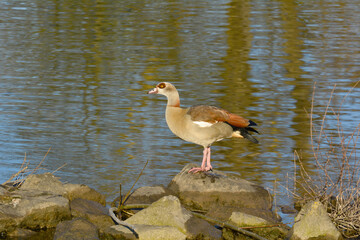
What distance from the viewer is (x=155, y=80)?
17.8 m

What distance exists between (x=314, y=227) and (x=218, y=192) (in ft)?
5.27

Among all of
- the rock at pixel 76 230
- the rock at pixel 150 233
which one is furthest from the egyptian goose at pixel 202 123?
the rock at pixel 76 230

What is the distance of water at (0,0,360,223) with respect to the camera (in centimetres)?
1145

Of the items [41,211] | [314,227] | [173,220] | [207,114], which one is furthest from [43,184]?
[314,227]

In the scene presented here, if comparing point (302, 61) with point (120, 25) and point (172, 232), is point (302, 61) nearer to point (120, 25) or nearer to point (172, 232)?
point (120, 25)

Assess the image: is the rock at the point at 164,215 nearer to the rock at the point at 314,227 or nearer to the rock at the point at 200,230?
the rock at the point at 200,230

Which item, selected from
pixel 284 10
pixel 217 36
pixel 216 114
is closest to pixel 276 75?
pixel 217 36

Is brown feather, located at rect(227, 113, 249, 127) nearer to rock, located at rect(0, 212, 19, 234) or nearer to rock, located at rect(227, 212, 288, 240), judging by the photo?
rock, located at rect(227, 212, 288, 240)

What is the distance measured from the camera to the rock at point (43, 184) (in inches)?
346

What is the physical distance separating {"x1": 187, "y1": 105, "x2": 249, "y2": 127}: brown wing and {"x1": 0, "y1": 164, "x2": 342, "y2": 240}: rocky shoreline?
37.2 inches

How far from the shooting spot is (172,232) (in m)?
7.88

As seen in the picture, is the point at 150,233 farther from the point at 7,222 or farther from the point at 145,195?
the point at 7,222

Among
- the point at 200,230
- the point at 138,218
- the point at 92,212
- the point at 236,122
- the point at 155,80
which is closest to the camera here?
the point at 200,230

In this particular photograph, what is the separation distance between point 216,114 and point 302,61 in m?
11.6
